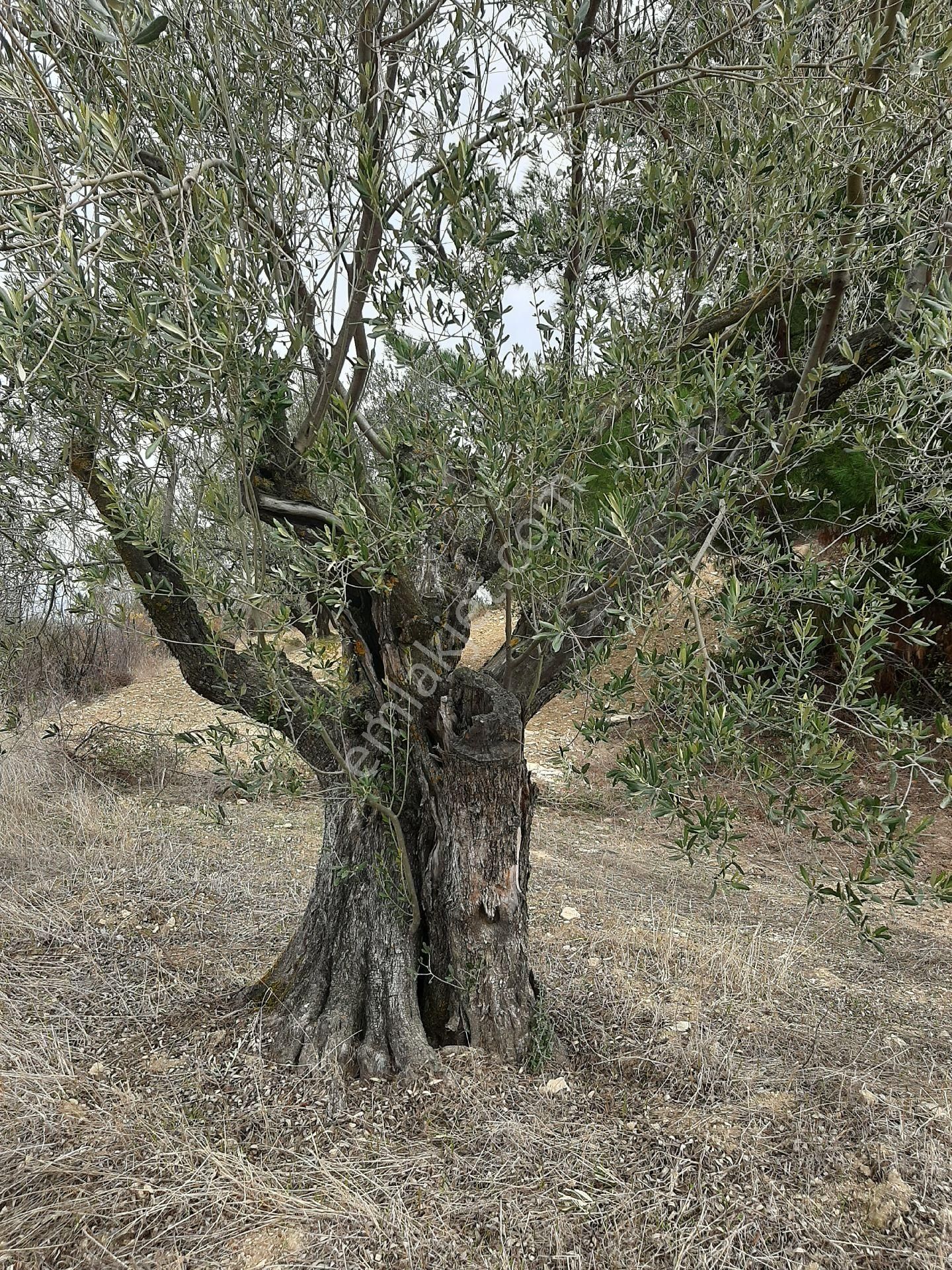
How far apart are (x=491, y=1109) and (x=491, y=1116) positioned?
40mm

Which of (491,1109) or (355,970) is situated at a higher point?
(355,970)

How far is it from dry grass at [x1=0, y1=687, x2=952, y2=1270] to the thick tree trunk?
18cm

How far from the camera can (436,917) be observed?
3.96 m

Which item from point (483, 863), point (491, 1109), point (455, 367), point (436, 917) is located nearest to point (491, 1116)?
point (491, 1109)

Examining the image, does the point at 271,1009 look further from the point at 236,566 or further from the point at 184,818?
the point at 184,818

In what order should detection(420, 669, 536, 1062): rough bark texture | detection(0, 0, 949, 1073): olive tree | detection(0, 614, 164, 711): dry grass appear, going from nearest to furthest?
1. detection(0, 0, 949, 1073): olive tree
2. detection(420, 669, 536, 1062): rough bark texture
3. detection(0, 614, 164, 711): dry grass

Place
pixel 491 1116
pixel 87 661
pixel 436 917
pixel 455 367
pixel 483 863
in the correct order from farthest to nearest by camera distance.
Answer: pixel 87 661, pixel 436 917, pixel 483 863, pixel 491 1116, pixel 455 367

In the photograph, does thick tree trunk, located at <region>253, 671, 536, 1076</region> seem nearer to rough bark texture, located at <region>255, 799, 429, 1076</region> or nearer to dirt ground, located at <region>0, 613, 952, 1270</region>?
rough bark texture, located at <region>255, 799, 429, 1076</region>

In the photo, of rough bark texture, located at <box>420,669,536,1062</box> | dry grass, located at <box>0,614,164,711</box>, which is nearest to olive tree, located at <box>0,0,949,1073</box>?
rough bark texture, located at <box>420,669,536,1062</box>

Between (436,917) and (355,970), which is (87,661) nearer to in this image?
(355,970)

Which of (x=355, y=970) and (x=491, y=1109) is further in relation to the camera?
(x=355, y=970)

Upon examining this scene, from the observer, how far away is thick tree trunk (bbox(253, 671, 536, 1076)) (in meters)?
3.79

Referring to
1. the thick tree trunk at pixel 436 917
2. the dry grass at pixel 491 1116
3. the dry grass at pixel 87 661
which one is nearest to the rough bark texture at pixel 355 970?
the thick tree trunk at pixel 436 917

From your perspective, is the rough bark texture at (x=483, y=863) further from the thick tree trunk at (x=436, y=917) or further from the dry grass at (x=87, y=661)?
the dry grass at (x=87, y=661)
